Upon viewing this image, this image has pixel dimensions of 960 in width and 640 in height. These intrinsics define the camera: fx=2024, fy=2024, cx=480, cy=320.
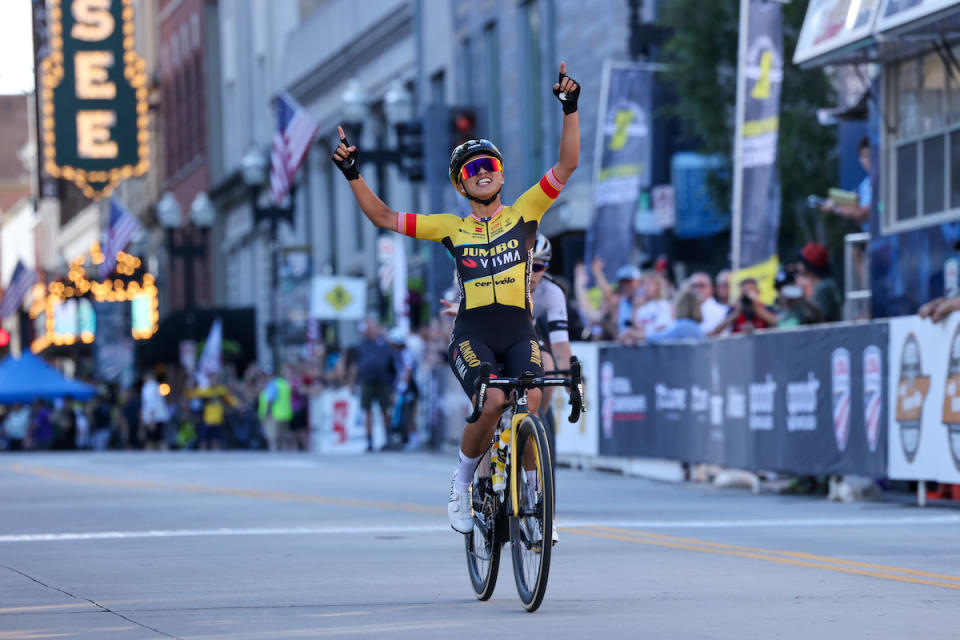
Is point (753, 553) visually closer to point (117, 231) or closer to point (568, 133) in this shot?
point (568, 133)

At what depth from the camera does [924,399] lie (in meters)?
15.0

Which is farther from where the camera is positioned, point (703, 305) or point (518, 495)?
point (703, 305)

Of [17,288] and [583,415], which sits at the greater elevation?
[17,288]

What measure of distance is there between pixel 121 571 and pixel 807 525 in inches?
202

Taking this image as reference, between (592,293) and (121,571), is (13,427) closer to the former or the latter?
(592,293)

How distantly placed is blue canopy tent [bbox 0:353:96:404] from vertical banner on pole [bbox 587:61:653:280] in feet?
85.9

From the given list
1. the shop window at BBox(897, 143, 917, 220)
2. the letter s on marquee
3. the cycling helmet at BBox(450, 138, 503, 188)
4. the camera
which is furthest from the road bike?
the letter s on marquee

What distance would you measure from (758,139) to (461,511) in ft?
41.0

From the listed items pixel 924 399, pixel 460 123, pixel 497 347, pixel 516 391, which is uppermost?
pixel 460 123

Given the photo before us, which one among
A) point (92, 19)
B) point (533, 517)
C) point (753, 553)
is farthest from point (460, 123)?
point (92, 19)

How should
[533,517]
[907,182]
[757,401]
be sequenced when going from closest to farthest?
[533,517]
[757,401]
[907,182]

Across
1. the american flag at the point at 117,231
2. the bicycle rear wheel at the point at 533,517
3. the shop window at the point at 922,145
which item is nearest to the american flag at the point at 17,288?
the american flag at the point at 117,231

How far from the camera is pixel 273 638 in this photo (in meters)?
7.45

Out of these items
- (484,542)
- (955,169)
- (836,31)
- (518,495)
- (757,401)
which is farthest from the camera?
(955,169)
